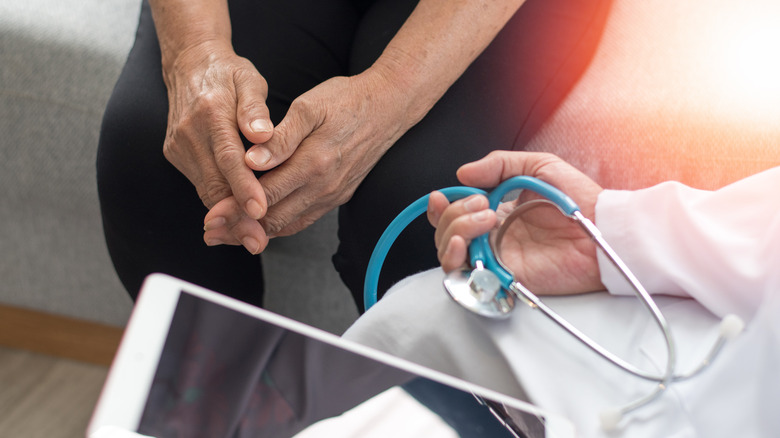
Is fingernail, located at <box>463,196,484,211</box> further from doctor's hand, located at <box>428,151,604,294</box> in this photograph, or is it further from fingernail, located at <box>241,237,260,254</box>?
fingernail, located at <box>241,237,260,254</box>

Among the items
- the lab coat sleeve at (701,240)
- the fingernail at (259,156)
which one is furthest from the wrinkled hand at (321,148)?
the lab coat sleeve at (701,240)

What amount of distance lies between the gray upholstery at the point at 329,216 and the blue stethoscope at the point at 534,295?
0.24 metres

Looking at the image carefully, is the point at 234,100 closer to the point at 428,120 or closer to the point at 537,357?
the point at 428,120

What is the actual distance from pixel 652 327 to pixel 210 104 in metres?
0.48

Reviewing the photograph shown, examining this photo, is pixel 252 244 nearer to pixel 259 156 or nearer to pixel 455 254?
pixel 259 156

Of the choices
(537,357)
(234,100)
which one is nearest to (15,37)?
(234,100)

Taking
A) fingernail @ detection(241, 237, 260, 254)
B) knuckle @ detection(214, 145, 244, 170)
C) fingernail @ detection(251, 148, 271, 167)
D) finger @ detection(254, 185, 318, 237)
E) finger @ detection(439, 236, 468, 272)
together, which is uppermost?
finger @ detection(439, 236, 468, 272)

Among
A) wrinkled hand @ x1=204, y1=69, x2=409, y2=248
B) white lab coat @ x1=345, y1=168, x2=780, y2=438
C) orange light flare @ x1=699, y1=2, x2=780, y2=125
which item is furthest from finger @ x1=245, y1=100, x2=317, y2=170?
orange light flare @ x1=699, y1=2, x2=780, y2=125

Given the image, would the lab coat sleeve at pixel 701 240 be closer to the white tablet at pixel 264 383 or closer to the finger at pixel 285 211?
the white tablet at pixel 264 383

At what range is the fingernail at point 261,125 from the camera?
64 cm

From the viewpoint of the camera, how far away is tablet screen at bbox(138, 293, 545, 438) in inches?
14.9

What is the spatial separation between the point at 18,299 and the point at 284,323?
2.84 ft

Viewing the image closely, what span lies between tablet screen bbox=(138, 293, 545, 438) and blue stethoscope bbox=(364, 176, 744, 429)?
9 cm

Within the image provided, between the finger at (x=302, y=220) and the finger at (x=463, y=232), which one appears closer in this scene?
the finger at (x=463, y=232)
